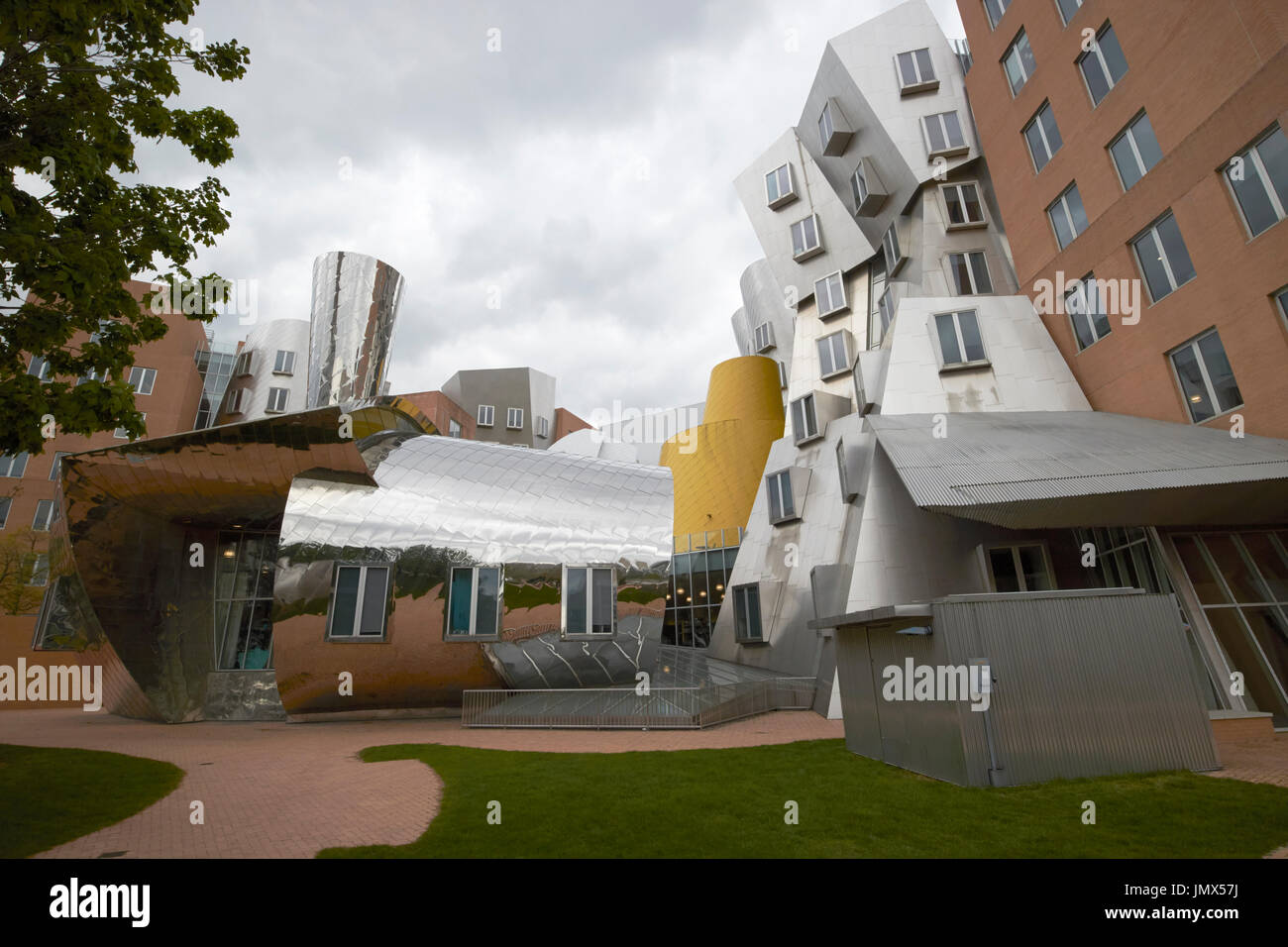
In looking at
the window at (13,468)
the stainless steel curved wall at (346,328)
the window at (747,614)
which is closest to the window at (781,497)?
the window at (747,614)

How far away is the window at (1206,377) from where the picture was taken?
1505cm

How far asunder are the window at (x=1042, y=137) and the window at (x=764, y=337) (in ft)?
62.1

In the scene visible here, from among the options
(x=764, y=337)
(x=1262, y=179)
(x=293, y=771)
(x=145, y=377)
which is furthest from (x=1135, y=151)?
(x=145, y=377)

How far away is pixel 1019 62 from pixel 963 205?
482cm

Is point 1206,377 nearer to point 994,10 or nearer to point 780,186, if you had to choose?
point 994,10

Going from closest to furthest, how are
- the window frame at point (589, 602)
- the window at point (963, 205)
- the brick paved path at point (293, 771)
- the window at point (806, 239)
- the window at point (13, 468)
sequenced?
the brick paved path at point (293, 771)
the window frame at point (589, 602)
the window at point (963, 205)
the window at point (806, 239)
the window at point (13, 468)

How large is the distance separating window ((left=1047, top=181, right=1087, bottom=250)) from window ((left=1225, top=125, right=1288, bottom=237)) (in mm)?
5106

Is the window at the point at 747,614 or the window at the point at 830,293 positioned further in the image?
the window at the point at 830,293

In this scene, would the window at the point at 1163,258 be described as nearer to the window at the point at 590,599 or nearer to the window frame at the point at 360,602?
the window at the point at 590,599

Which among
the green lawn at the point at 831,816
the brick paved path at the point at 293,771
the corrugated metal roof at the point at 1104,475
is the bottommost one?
the green lawn at the point at 831,816

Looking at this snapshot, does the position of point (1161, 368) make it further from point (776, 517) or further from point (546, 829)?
point (546, 829)
